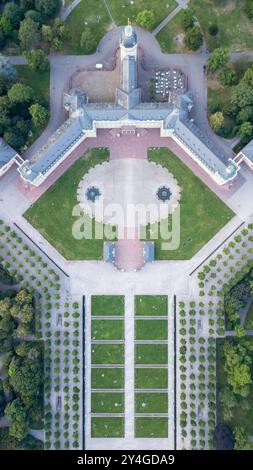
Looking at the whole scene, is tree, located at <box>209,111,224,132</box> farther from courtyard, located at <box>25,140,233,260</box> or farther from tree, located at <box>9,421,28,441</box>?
tree, located at <box>9,421,28,441</box>

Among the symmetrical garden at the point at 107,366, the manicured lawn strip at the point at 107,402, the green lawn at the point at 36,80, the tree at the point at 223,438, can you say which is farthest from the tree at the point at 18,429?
the green lawn at the point at 36,80

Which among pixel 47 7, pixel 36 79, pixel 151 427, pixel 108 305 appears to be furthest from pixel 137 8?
pixel 151 427

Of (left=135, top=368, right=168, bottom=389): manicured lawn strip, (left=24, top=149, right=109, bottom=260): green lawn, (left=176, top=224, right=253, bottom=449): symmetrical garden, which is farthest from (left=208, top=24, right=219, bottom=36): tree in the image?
(left=135, top=368, right=168, bottom=389): manicured lawn strip

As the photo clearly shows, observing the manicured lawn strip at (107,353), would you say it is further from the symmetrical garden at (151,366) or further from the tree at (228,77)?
the tree at (228,77)
